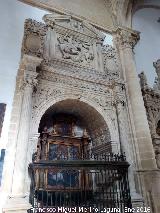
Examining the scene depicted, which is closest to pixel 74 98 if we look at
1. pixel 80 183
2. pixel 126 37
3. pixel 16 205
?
pixel 80 183

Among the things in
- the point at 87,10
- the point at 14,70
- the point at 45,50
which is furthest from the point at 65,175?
the point at 87,10

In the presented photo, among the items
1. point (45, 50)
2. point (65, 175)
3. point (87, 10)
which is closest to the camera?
point (65, 175)

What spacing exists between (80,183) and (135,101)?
3.36 metres

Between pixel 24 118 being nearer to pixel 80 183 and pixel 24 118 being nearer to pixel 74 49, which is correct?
pixel 80 183

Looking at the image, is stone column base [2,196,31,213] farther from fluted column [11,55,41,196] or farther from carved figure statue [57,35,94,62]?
carved figure statue [57,35,94,62]

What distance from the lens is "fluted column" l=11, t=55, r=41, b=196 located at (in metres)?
5.05

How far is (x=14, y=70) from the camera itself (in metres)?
6.59

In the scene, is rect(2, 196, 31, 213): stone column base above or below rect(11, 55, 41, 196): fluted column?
below

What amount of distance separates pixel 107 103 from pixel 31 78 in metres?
2.78

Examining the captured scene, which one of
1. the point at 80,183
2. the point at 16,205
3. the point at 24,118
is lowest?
the point at 16,205

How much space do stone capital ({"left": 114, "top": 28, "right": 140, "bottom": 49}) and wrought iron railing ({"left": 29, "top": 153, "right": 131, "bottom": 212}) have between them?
16.4 ft

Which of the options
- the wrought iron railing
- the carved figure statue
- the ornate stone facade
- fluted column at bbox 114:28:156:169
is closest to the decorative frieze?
the carved figure statue

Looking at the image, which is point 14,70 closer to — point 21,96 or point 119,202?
point 21,96

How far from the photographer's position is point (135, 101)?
312 inches
